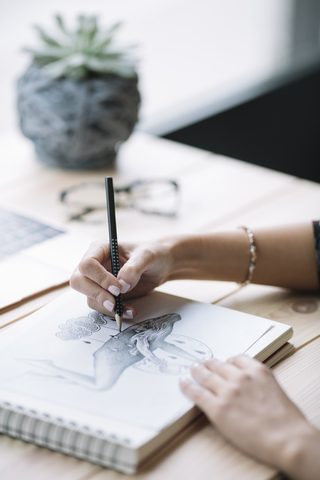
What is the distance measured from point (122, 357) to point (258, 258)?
32 centimetres

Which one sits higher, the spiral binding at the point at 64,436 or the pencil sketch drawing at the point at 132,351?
the pencil sketch drawing at the point at 132,351

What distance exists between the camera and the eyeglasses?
1.03 metres

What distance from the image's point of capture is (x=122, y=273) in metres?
0.65

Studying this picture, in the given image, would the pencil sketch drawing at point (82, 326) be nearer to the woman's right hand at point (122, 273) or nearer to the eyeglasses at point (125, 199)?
the woman's right hand at point (122, 273)

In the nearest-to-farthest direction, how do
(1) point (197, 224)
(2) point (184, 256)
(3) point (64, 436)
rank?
(3) point (64, 436) → (2) point (184, 256) → (1) point (197, 224)

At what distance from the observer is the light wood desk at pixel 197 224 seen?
474mm

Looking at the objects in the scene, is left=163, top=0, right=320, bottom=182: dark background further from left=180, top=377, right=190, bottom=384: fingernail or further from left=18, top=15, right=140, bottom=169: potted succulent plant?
left=180, top=377, right=190, bottom=384: fingernail

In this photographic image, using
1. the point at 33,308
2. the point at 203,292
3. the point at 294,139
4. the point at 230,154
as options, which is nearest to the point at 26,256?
the point at 33,308

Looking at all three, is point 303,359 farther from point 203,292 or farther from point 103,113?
point 103,113

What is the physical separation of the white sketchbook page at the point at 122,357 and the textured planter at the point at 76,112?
1.71 feet

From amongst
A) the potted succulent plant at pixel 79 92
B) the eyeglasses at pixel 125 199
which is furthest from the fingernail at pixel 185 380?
the potted succulent plant at pixel 79 92

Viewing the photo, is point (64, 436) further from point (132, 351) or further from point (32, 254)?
point (32, 254)

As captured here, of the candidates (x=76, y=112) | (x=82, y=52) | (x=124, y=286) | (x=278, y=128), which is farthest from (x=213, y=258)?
(x=278, y=128)

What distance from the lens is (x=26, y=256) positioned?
0.87 meters
